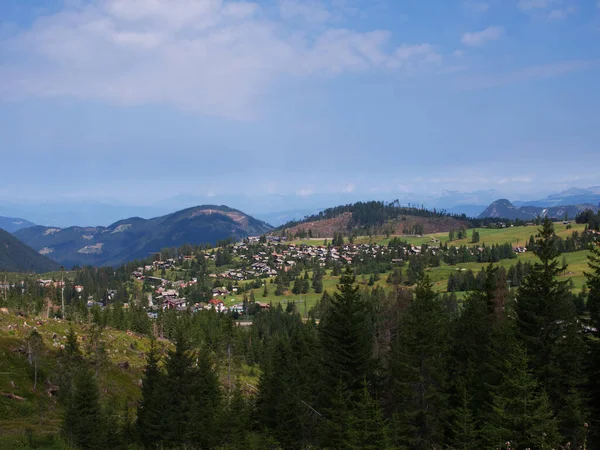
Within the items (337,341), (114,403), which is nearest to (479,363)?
(337,341)

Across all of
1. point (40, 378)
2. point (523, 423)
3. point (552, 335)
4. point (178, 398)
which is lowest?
point (40, 378)

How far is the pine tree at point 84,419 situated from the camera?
29.5 meters

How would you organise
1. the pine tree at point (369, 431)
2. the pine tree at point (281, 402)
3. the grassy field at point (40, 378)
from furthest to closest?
the pine tree at point (281, 402)
the grassy field at point (40, 378)
the pine tree at point (369, 431)

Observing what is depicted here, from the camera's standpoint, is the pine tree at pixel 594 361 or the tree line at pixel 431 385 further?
the pine tree at pixel 594 361

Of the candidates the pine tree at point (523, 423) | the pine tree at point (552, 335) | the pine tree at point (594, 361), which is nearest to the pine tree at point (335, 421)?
the pine tree at point (523, 423)

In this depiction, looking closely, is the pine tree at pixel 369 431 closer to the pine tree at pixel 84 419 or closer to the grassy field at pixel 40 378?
the grassy field at pixel 40 378

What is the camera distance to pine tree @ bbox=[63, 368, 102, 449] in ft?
96.8

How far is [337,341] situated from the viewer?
3078 centimetres

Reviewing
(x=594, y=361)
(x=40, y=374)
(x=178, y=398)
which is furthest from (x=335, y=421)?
(x=40, y=374)

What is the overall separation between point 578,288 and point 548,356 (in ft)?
478

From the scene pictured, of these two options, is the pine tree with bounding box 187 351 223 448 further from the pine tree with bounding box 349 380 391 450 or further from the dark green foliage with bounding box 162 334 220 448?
the pine tree with bounding box 349 380 391 450

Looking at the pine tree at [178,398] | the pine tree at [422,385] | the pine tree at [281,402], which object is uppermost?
the pine tree at [422,385]

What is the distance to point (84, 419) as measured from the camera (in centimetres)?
3028

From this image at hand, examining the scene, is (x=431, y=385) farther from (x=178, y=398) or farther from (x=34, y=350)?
(x=34, y=350)
